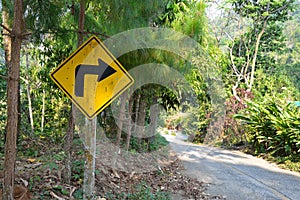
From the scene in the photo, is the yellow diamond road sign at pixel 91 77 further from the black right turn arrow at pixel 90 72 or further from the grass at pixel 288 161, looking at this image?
the grass at pixel 288 161

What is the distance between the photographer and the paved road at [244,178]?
15.8 ft

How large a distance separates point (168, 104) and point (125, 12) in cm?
504

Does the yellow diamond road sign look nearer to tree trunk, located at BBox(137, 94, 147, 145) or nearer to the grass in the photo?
tree trunk, located at BBox(137, 94, 147, 145)

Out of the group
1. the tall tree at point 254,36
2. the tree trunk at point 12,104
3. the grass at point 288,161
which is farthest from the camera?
the tall tree at point 254,36

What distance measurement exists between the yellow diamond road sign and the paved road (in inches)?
114

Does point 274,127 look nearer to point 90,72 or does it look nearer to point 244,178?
point 244,178

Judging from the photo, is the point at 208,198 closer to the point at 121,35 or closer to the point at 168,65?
the point at 168,65

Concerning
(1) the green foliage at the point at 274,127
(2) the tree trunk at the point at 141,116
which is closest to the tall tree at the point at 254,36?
(1) the green foliage at the point at 274,127

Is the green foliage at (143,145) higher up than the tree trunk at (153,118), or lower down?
lower down

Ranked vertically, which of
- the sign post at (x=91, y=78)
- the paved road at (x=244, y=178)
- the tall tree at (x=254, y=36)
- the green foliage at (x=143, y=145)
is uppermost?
the tall tree at (x=254, y=36)

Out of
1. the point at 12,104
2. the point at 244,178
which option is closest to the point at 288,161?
the point at 244,178

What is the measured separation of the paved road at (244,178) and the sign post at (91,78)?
2889 millimetres

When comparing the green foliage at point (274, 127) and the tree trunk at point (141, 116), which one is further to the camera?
the green foliage at point (274, 127)

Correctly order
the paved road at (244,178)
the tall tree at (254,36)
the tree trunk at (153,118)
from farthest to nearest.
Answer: the tall tree at (254,36) → the tree trunk at (153,118) → the paved road at (244,178)
